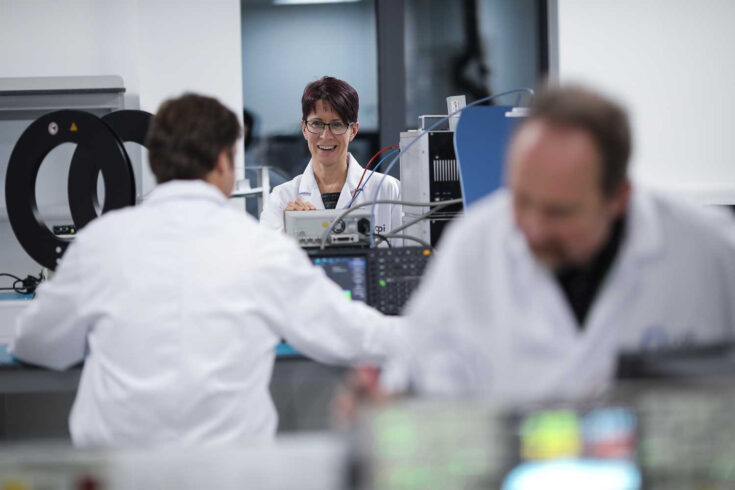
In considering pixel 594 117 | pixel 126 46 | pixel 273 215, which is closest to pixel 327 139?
pixel 273 215

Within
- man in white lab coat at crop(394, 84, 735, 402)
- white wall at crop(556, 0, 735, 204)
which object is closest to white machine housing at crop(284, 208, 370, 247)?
man in white lab coat at crop(394, 84, 735, 402)

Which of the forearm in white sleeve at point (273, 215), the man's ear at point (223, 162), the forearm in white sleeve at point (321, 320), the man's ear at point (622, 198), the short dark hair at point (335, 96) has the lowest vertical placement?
the forearm in white sleeve at point (321, 320)

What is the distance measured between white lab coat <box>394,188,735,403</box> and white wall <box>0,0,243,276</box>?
319 centimetres

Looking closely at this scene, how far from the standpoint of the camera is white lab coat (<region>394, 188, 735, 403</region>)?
0.98 meters

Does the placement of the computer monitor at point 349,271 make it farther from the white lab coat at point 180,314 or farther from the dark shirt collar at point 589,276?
the dark shirt collar at point 589,276

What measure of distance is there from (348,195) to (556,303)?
6.19ft

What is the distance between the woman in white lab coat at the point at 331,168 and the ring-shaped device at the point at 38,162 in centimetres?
76

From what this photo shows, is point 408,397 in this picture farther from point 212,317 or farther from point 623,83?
point 623,83

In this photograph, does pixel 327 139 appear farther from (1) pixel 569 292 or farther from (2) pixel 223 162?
(1) pixel 569 292

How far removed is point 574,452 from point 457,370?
0.51m

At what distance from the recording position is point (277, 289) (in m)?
1.36

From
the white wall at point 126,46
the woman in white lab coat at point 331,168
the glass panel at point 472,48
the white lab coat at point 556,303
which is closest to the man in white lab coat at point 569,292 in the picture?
the white lab coat at point 556,303

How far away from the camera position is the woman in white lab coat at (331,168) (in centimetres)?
270

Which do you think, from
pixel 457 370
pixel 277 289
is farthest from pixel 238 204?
pixel 457 370
